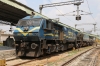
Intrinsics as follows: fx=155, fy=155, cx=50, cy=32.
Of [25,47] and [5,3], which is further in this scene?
[5,3]

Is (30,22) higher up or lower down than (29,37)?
higher up

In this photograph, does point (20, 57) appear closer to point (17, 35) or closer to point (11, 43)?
point (17, 35)

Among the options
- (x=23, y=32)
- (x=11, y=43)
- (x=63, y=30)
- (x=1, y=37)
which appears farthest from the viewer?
(x=1, y=37)

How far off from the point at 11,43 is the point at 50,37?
32.2ft

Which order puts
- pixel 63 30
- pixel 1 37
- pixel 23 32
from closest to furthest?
pixel 23 32
pixel 63 30
pixel 1 37

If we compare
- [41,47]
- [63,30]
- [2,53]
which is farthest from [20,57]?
[63,30]

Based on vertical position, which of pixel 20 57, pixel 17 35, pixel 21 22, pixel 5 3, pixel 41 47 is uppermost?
pixel 5 3

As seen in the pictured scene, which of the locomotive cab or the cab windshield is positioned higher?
the cab windshield

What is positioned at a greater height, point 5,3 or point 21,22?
point 5,3

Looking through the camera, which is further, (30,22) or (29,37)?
(30,22)

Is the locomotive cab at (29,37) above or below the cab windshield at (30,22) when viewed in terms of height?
below

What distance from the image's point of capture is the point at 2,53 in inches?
514

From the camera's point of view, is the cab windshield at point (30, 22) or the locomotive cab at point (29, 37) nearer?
the locomotive cab at point (29, 37)

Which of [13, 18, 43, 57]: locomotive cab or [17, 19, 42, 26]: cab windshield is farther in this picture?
[17, 19, 42, 26]: cab windshield
